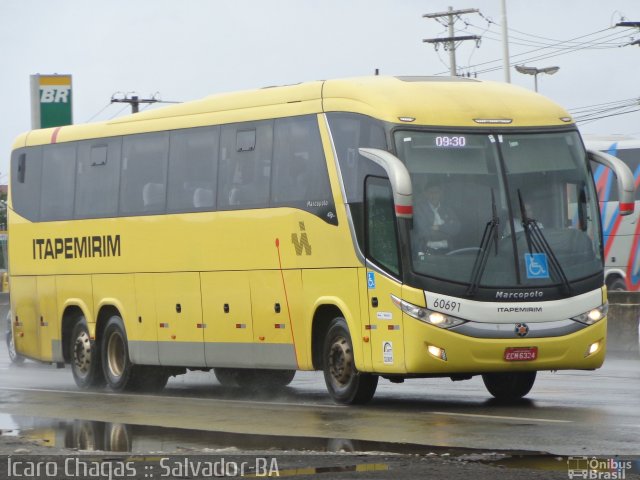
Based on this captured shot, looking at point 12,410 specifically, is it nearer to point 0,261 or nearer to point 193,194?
point 193,194

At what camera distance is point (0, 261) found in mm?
69062

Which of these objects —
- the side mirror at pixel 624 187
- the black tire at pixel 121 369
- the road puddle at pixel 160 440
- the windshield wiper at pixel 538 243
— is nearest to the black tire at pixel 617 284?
the black tire at pixel 121 369

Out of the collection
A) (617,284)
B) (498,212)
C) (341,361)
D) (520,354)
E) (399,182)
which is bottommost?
(617,284)

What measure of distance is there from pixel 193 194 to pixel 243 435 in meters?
6.84

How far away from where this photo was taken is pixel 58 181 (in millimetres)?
23953

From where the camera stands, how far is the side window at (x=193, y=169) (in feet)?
67.1

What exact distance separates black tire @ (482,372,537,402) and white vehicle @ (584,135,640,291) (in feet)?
68.9

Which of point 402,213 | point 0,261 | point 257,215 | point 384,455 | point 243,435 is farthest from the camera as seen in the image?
point 0,261

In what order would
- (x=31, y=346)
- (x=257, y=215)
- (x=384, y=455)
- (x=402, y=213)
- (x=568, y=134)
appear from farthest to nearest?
(x=31, y=346), (x=257, y=215), (x=568, y=134), (x=402, y=213), (x=384, y=455)

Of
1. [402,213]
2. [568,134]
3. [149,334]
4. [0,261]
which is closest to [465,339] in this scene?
[402,213]

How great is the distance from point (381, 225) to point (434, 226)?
62 centimetres

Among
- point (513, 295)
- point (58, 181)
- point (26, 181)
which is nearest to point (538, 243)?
point (513, 295)

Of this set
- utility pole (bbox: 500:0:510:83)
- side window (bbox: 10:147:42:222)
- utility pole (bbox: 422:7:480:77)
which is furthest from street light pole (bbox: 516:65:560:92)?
side window (bbox: 10:147:42:222)

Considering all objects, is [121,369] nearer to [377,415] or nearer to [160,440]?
[377,415]
